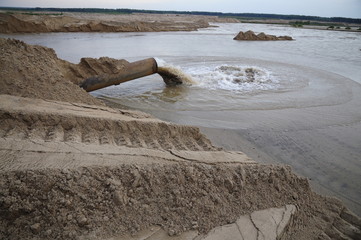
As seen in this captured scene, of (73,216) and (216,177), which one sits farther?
(216,177)

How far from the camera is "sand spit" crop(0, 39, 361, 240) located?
208 centimetres

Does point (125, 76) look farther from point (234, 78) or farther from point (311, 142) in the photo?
point (311, 142)

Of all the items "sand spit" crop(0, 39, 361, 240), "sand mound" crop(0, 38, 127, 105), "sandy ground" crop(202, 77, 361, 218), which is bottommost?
"sandy ground" crop(202, 77, 361, 218)

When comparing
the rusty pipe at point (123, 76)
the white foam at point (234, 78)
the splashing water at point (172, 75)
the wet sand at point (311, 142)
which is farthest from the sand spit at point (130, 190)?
the white foam at point (234, 78)

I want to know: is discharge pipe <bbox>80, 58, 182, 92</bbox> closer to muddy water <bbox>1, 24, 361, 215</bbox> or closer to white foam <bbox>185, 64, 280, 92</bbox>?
muddy water <bbox>1, 24, 361, 215</bbox>

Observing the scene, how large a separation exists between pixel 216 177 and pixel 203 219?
508mm

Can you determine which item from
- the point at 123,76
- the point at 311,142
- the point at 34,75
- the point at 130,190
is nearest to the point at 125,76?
the point at 123,76

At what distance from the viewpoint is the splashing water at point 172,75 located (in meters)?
7.53

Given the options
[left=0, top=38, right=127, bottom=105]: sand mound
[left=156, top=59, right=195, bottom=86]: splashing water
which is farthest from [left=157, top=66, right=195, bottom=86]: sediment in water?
[left=0, top=38, right=127, bottom=105]: sand mound

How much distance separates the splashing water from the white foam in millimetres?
488

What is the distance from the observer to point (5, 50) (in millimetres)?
5195

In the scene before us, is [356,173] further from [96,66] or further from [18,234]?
[96,66]

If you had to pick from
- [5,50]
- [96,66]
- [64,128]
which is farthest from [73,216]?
[96,66]

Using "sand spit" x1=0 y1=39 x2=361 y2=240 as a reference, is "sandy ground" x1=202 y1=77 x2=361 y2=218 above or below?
below
